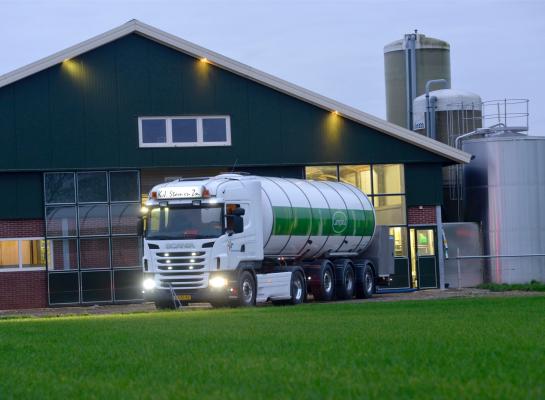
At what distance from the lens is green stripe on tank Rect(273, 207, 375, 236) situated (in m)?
30.9

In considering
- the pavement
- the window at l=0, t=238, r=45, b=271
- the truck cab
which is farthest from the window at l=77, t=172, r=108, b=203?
the truck cab

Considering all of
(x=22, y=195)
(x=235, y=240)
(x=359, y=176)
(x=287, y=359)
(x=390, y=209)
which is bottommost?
(x=287, y=359)

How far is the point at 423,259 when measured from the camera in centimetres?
A: 4047

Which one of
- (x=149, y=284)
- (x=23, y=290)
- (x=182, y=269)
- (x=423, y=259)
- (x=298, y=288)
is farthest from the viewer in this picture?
(x=423, y=259)

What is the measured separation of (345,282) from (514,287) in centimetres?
697

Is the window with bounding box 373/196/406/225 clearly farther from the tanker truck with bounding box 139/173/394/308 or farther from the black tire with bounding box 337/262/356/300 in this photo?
the tanker truck with bounding box 139/173/394/308

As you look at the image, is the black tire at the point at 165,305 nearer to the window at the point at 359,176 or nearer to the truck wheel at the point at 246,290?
the truck wheel at the point at 246,290

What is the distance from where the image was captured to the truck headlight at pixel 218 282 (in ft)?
94.3

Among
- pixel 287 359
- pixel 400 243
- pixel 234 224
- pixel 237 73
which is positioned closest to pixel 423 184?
pixel 400 243

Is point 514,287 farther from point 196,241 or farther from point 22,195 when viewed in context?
point 22,195

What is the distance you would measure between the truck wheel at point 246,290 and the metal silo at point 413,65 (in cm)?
2076

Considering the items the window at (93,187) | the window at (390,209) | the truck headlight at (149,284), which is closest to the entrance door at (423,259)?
the window at (390,209)

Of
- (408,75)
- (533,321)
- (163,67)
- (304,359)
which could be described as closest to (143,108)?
(163,67)

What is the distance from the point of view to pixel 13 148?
37125 millimetres
